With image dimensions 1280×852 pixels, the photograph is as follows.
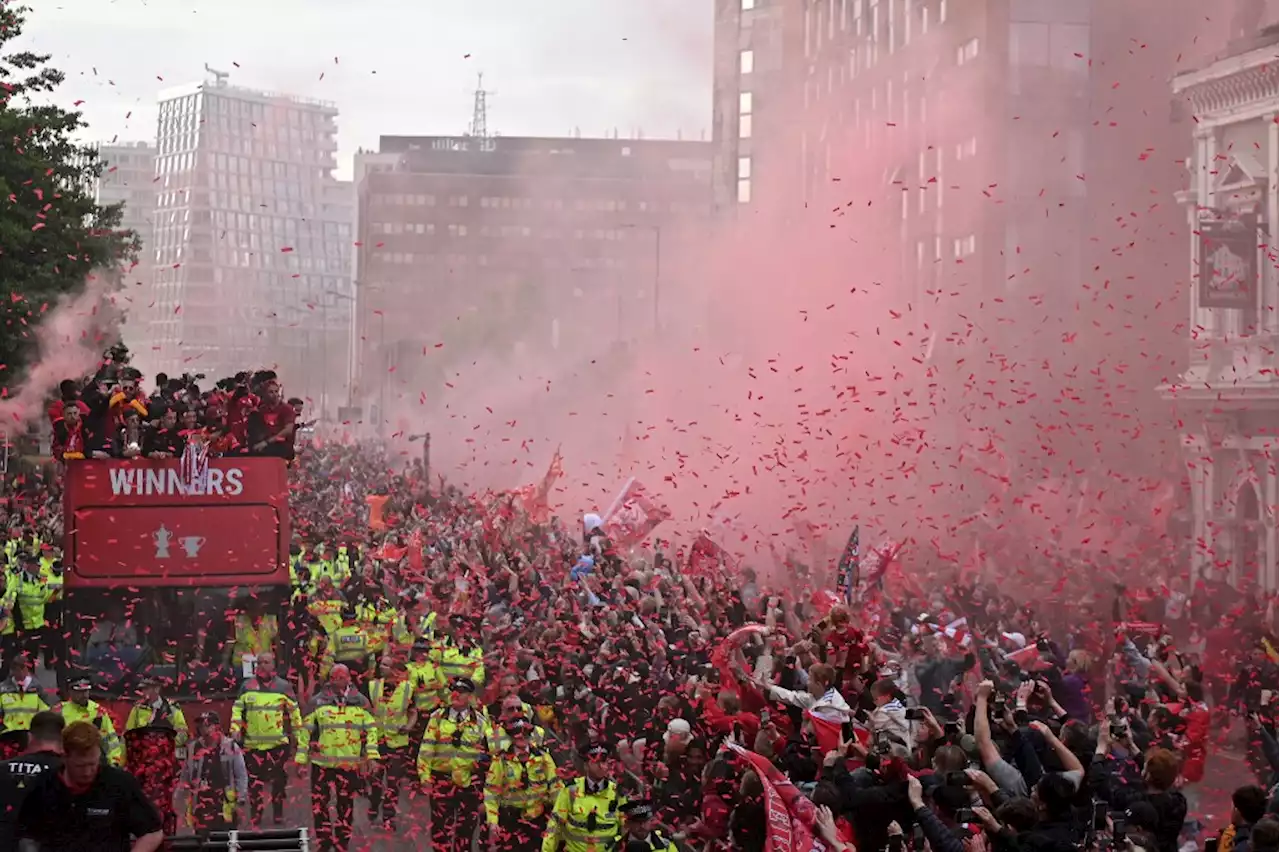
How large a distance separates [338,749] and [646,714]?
245 cm

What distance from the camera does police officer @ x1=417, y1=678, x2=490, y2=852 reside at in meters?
14.6

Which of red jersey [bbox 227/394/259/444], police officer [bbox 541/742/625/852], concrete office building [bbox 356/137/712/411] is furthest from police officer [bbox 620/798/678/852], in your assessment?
concrete office building [bbox 356/137/712/411]

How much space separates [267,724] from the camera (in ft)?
52.1

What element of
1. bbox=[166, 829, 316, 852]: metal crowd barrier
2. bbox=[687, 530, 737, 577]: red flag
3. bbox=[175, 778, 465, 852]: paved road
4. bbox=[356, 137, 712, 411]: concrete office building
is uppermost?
bbox=[356, 137, 712, 411]: concrete office building

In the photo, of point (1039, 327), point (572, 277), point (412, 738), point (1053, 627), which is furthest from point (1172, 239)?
point (572, 277)

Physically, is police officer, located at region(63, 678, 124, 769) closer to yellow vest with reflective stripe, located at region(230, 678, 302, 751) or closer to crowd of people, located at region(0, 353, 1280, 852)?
crowd of people, located at region(0, 353, 1280, 852)

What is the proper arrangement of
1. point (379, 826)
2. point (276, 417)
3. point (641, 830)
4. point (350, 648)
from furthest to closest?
1. point (350, 648)
2. point (276, 417)
3. point (379, 826)
4. point (641, 830)

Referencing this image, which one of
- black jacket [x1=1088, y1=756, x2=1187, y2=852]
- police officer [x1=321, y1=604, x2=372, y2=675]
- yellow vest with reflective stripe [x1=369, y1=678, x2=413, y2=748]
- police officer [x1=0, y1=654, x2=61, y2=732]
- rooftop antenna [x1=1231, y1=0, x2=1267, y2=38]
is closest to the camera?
black jacket [x1=1088, y1=756, x2=1187, y2=852]

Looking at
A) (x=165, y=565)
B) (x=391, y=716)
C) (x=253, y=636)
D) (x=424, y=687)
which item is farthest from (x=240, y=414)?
(x=391, y=716)

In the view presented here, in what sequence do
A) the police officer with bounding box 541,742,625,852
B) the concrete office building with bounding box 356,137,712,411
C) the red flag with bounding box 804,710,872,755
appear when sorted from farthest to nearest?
the concrete office building with bounding box 356,137,712,411 → the police officer with bounding box 541,742,625,852 → the red flag with bounding box 804,710,872,755

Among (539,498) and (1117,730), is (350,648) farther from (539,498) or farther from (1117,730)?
(539,498)

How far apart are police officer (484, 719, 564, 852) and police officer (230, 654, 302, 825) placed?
2511mm

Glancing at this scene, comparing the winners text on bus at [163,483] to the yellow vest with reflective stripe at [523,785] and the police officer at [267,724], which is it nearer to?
the police officer at [267,724]

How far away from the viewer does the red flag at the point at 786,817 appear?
9656 millimetres
